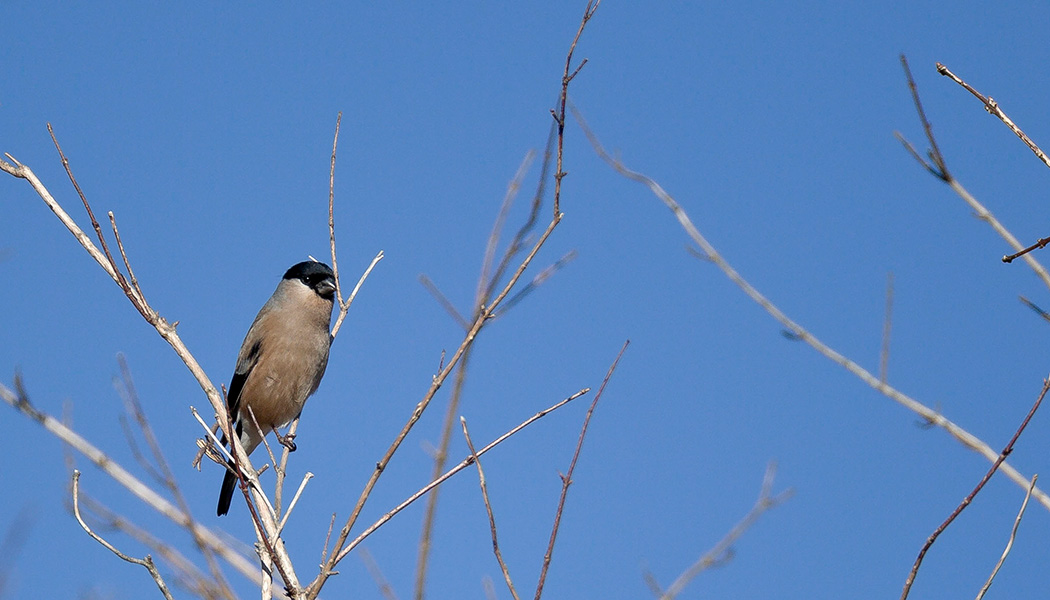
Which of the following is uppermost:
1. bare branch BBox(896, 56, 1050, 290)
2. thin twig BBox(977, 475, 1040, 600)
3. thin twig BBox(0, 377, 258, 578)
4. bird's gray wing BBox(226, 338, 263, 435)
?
bird's gray wing BBox(226, 338, 263, 435)

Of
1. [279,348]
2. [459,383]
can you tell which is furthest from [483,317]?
[279,348]

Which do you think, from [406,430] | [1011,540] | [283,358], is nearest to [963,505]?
[1011,540]

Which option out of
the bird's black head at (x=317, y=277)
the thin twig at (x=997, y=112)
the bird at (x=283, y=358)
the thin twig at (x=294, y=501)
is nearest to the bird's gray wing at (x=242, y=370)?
the bird at (x=283, y=358)

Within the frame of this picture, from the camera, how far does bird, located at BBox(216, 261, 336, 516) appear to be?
5.81 metres

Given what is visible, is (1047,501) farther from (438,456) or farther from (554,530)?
(438,456)

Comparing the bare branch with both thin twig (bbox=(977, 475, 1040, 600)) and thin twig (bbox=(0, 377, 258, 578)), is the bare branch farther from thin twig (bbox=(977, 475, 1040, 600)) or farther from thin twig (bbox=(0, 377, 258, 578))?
thin twig (bbox=(0, 377, 258, 578))

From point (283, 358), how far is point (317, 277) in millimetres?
610

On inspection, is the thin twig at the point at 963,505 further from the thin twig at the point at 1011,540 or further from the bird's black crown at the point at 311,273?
the bird's black crown at the point at 311,273

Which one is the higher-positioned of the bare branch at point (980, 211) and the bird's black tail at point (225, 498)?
the bird's black tail at point (225, 498)

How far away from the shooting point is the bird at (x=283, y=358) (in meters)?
5.81

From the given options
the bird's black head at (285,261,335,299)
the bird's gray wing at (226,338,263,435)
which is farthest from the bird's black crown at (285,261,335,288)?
the bird's gray wing at (226,338,263,435)

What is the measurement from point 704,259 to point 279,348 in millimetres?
3645

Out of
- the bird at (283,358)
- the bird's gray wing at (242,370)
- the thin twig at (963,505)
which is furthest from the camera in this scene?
the bird's gray wing at (242,370)

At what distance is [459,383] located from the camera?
3.12 metres
